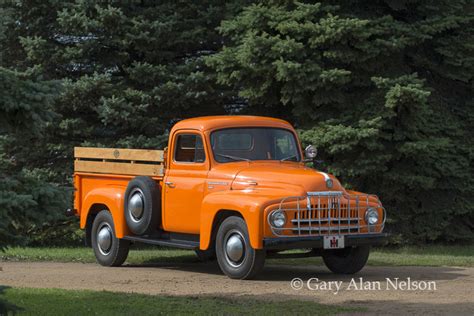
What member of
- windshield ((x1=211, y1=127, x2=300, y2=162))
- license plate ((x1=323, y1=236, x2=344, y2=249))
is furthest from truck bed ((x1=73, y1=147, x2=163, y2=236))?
license plate ((x1=323, y1=236, x2=344, y2=249))

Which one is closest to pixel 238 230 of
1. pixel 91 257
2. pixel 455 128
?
pixel 91 257

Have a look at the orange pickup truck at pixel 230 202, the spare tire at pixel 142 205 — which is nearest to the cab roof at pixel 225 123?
the orange pickup truck at pixel 230 202

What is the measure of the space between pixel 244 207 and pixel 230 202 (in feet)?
0.95

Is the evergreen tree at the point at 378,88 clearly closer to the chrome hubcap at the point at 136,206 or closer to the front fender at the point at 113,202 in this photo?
the front fender at the point at 113,202

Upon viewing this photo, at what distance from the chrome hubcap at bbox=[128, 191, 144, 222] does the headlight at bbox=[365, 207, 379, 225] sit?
3.23m

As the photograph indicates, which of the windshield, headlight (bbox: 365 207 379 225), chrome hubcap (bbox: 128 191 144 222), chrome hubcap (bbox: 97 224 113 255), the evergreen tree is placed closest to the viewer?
headlight (bbox: 365 207 379 225)

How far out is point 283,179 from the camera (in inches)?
481

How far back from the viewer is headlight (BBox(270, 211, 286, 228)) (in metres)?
11.7

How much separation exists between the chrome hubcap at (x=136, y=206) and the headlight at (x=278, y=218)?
2.56 metres

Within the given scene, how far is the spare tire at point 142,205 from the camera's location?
43.9 ft

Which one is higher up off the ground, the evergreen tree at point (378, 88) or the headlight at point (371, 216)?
the evergreen tree at point (378, 88)

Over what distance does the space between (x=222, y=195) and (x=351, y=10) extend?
915cm

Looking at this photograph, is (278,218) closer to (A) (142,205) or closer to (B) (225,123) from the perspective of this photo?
(B) (225,123)

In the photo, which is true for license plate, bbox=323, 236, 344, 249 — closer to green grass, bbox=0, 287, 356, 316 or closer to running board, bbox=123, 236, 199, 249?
running board, bbox=123, 236, 199, 249
